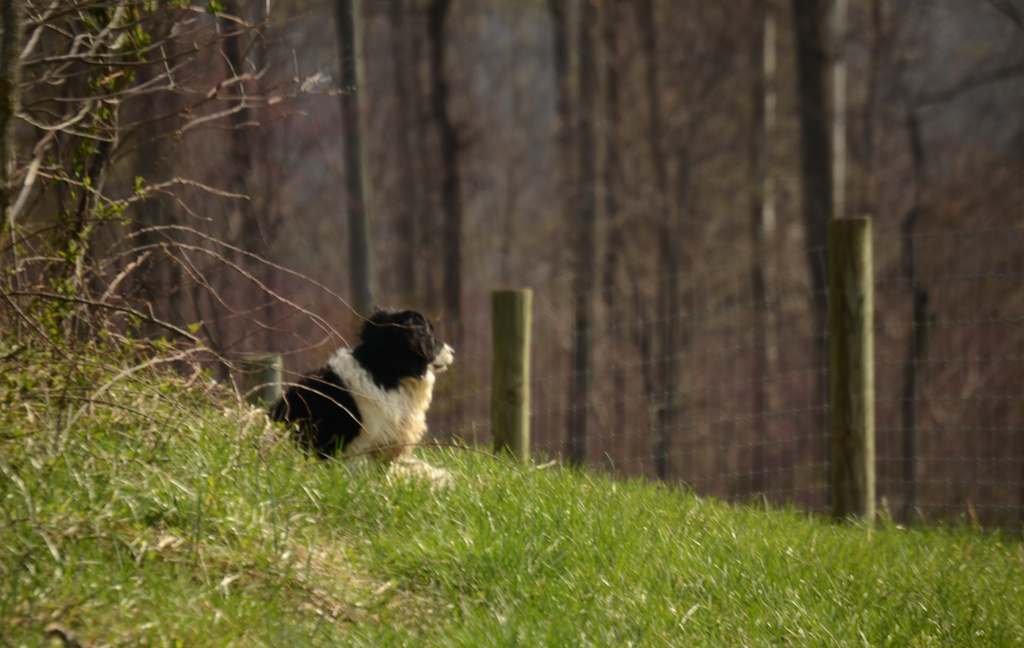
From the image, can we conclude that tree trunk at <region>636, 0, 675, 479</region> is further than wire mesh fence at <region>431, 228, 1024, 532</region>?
Yes

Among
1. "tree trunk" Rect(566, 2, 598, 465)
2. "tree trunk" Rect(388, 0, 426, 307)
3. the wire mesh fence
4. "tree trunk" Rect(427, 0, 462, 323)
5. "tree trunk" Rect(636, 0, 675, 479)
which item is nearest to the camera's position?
the wire mesh fence

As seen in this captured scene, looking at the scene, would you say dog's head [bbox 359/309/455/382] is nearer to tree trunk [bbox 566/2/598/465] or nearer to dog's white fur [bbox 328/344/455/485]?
dog's white fur [bbox 328/344/455/485]

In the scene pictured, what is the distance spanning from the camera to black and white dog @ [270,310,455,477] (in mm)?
5078

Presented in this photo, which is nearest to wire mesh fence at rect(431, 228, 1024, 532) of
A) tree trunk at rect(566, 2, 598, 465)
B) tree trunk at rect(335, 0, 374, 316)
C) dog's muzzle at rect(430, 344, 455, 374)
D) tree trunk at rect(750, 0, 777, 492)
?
tree trunk at rect(750, 0, 777, 492)

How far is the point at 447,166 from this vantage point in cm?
1864

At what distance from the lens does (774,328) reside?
67.3 ft

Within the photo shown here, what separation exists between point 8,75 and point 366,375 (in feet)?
8.23

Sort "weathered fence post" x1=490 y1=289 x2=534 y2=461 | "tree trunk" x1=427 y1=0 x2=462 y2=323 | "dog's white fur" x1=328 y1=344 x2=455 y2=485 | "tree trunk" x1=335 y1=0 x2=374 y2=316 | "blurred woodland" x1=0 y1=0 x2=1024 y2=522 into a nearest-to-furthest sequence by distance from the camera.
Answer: "dog's white fur" x1=328 y1=344 x2=455 y2=485
"weathered fence post" x1=490 y1=289 x2=534 y2=461
"tree trunk" x1=335 y1=0 x2=374 y2=316
"blurred woodland" x1=0 y1=0 x2=1024 y2=522
"tree trunk" x1=427 y1=0 x2=462 y2=323

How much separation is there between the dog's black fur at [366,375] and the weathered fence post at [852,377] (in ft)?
8.57

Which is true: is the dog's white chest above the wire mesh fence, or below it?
above

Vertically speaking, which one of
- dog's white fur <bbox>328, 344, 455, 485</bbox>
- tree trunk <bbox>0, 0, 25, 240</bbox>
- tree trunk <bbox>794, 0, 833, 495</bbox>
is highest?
tree trunk <bbox>794, 0, 833, 495</bbox>

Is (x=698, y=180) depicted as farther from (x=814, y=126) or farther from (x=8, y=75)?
(x=8, y=75)

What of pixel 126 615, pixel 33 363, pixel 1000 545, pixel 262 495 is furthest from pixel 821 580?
pixel 33 363

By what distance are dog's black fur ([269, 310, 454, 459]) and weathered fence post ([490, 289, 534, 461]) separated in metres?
0.85
